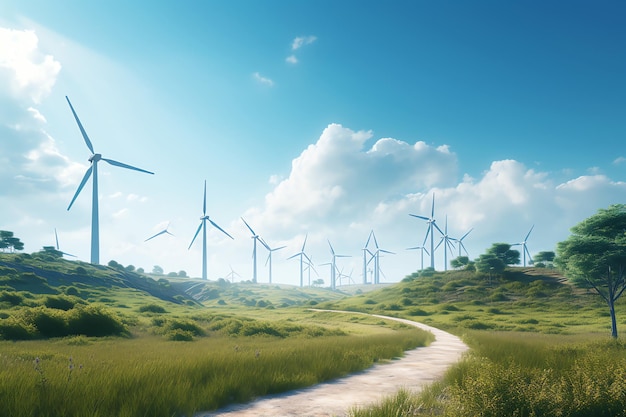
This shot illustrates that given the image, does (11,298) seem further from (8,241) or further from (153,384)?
(8,241)

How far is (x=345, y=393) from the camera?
45.6 feet

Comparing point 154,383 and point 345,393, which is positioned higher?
point 154,383

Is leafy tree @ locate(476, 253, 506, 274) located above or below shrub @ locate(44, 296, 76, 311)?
above

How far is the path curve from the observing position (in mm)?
11125

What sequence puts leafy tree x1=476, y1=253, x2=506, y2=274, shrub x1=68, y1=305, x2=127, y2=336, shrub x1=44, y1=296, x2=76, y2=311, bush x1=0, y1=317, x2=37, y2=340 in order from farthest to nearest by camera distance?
leafy tree x1=476, y1=253, x2=506, y2=274, shrub x1=44, y1=296, x2=76, y2=311, shrub x1=68, y1=305, x2=127, y2=336, bush x1=0, y1=317, x2=37, y2=340

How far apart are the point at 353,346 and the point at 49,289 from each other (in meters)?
104

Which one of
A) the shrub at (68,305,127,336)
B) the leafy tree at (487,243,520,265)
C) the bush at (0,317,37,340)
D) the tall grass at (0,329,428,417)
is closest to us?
the tall grass at (0,329,428,417)

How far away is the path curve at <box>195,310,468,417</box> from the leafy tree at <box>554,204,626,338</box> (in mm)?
31485

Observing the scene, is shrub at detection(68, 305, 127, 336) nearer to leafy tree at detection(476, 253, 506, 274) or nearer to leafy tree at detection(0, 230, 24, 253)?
leafy tree at detection(476, 253, 506, 274)

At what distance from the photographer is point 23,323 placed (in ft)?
110

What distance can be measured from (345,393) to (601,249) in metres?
41.9

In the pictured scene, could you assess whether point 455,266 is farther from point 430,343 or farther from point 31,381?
point 31,381

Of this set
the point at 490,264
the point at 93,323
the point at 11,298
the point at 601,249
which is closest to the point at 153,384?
the point at 93,323

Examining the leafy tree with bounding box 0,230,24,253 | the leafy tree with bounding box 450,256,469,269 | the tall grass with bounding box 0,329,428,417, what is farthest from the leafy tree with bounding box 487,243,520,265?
the leafy tree with bounding box 0,230,24,253
